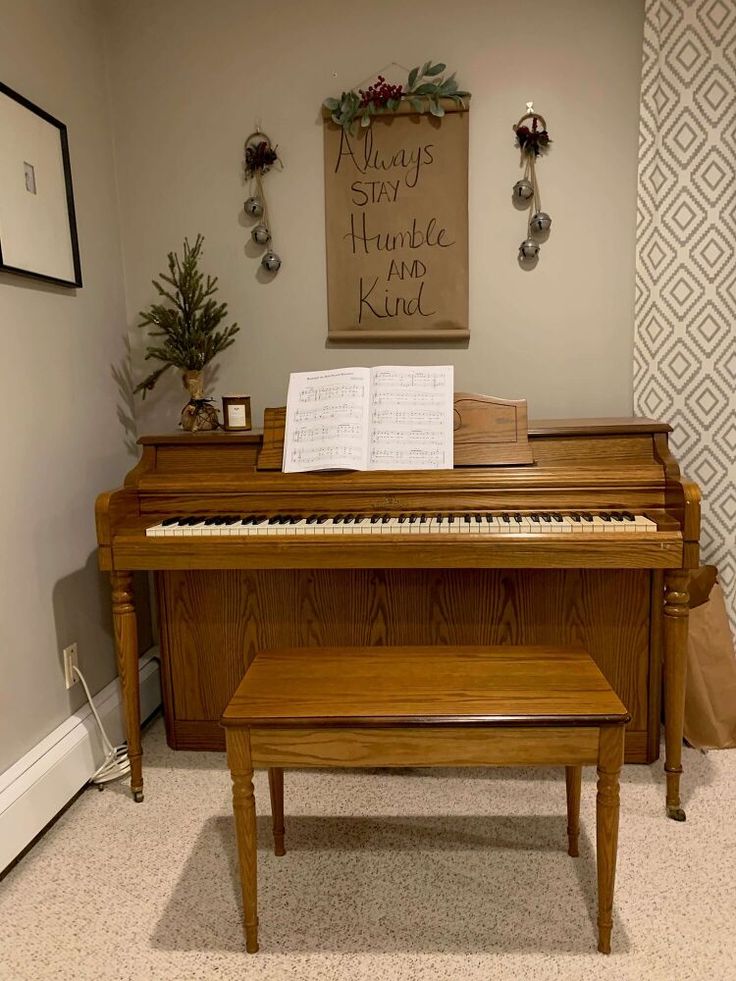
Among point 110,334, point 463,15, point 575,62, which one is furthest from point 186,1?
point 575,62

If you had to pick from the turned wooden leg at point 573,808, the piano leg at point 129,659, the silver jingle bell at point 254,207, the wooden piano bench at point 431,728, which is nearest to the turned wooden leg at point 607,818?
the wooden piano bench at point 431,728

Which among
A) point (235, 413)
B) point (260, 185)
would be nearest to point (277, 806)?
point (235, 413)

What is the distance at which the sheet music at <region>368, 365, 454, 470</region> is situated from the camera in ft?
6.43

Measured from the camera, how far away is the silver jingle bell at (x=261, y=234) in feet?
7.93

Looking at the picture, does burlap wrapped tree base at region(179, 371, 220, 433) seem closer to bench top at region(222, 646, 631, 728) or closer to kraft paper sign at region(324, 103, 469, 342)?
kraft paper sign at region(324, 103, 469, 342)

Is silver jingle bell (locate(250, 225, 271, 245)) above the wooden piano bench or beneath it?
above

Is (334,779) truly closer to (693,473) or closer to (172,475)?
(172,475)

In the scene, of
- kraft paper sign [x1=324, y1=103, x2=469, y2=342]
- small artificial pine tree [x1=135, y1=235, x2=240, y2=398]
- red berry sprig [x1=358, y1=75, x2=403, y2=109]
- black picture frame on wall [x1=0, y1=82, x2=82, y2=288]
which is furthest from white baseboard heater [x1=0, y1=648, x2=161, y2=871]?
red berry sprig [x1=358, y1=75, x2=403, y2=109]

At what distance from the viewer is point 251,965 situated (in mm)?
1385

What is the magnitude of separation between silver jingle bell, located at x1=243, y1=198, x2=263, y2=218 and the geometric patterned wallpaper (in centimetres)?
128

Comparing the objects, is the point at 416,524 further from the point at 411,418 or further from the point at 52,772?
the point at 52,772

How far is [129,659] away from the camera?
1.92 m

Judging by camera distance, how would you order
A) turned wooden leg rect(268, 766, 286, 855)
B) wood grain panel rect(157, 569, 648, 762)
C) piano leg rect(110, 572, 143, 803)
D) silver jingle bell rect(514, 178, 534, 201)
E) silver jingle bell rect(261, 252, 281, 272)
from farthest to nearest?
silver jingle bell rect(261, 252, 281, 272)
silver jingle bell rect(514, 178, 534, 201)
wood grain panel rect(157, 569, 648, 762)
piano leg rect(110, 572, 143, 803)
turned wooden leg rect(268, 766, 286, 855)

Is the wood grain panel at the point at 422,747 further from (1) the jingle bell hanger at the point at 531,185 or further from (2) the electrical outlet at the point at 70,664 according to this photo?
(1) the jingle bell hanger at the point at 531,185
